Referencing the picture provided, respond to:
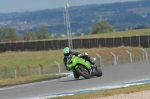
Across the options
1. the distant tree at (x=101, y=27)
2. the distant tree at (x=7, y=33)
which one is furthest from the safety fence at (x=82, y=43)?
the distant tree at (x=101, y=27)

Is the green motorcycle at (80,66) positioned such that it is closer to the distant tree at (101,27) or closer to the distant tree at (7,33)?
the distant tree at (101,27)

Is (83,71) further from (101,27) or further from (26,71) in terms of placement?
(101,27)

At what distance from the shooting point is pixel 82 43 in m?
79.4

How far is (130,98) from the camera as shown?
14133mm

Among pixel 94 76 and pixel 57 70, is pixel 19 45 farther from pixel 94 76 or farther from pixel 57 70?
pixel 94 76

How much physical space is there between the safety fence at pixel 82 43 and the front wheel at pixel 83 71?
4531 centimetres

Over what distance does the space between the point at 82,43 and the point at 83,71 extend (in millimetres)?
56345

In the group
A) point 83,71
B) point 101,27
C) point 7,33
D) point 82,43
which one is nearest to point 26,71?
point 83,71

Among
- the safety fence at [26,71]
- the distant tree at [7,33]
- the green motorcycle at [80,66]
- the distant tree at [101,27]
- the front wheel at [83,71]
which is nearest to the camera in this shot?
the green motorcycle at [80,66]

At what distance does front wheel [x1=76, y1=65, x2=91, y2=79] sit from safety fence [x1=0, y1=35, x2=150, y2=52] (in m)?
45.3

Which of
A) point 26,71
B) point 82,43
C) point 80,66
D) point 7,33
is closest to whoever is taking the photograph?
point 80,66

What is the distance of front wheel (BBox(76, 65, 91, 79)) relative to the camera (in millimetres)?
22941

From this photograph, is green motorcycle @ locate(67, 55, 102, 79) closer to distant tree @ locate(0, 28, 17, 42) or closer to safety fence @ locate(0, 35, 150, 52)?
safety fence @ locate(0, 35, 150, 52)

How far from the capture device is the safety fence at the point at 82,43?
6912cm
